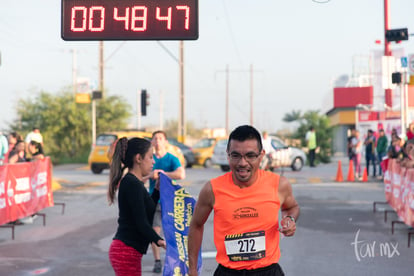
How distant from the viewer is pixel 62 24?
9.00 meters

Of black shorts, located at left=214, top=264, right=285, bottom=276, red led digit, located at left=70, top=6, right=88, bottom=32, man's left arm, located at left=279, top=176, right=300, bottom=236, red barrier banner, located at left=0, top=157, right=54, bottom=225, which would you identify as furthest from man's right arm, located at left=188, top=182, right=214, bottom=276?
red barrier banner, located at left=0, top=157, right=54, bottom=225

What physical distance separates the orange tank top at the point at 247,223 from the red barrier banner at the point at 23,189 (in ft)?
26.2

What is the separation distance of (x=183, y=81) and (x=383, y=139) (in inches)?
734

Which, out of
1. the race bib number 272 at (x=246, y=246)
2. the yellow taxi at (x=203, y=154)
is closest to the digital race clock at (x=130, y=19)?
the race bib number 272 at (x=246, y=246)

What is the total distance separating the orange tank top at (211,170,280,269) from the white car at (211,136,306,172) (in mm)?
23194

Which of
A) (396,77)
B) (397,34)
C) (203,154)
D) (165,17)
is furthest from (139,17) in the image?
(203,154)

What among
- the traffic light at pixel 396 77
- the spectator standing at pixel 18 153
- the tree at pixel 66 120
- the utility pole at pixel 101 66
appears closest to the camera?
the spectator standing at pixel 18 153

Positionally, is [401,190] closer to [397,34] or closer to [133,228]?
[133,228]

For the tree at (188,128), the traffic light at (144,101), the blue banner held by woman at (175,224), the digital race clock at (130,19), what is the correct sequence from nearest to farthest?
the blue banner held by woman at (175,224)
the digital race clock at (130,19)
the traffic light at (144,101)
the tree at (188,128)

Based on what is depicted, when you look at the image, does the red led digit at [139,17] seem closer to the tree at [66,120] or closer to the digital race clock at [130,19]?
the digital race clock at [130,19]

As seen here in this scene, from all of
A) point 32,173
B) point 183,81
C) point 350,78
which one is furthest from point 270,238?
point 350,78

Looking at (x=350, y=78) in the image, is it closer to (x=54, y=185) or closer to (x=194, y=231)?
(x=54, y=185)

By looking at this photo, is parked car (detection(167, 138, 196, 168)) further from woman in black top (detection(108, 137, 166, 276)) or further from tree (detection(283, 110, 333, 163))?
woman in black top (detection(108, 137, 166, 276))

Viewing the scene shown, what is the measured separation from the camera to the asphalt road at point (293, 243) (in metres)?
8.26
